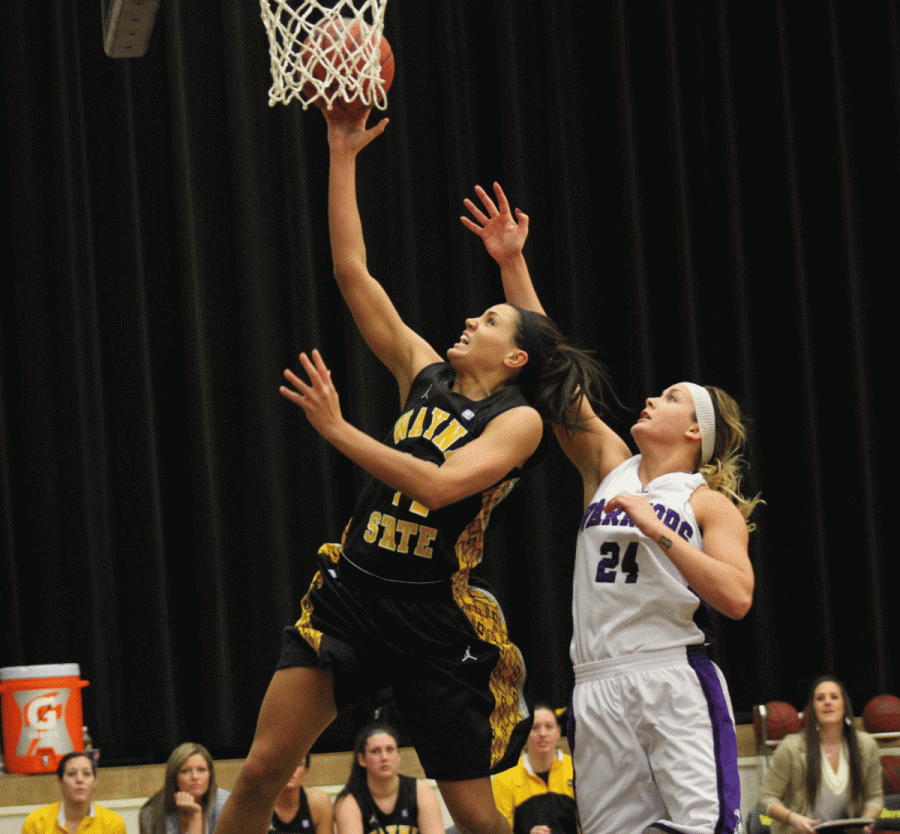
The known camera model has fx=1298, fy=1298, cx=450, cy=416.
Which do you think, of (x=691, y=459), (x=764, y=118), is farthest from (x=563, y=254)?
(x=691, y=459)

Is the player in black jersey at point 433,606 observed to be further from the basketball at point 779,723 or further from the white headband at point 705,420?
the basketball at point 779,723

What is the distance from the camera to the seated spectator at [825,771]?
5914mm

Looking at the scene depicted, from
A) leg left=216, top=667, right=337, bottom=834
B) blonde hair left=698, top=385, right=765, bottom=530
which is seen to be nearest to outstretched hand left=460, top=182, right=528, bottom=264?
blonde hair left=698, top=385, right=765, bottom=530

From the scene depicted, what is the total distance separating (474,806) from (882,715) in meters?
4.12

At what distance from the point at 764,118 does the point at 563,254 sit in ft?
5.29

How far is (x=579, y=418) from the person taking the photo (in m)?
3.63

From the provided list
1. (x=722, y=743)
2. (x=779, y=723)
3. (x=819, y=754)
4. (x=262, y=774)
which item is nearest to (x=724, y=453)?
(x=722, y=743)

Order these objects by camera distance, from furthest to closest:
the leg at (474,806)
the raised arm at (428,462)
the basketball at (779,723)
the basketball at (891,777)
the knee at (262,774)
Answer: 1. the basketball at (779,723)
2. the basketball at (891,777)
3. the leg at (474,806)
4. the knee at (262,774)
5. the raised arm at (428,462)

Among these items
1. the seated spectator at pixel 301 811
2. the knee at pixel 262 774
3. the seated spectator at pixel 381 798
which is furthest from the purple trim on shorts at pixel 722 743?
the seated spectator at pixel 301 811

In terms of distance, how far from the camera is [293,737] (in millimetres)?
3189

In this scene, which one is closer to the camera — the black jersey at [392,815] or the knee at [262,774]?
the knee at [262,774]

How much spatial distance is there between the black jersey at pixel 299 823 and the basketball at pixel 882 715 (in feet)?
9.86

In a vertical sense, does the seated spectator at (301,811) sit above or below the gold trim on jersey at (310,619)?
below

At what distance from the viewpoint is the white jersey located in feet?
11.0
